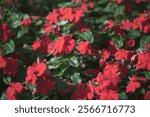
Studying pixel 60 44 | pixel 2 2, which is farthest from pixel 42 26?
pixel 60 44

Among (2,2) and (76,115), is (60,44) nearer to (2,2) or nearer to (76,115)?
(76,115)

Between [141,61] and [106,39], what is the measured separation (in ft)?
2.48

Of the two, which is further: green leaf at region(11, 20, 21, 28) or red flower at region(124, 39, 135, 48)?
green leaf at region(11, 20, 21, 28)

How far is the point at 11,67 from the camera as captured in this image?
272 centimetres

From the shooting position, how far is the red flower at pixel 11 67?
2.70 metres

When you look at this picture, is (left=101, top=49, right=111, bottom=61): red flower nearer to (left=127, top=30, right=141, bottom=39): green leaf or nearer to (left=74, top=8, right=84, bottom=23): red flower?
(left=74, top=8, right=84, bottom=23): red flower

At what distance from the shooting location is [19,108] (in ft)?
8.11

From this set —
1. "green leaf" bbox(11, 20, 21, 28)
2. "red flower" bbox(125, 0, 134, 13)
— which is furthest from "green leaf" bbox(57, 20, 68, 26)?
"red flower" bbox(125, 0, 134, 13)

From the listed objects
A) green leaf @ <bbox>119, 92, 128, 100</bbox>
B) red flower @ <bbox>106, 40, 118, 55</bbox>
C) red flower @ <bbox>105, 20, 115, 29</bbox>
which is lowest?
green leaf @ <bbox>119, 92, 128, 100</bbox>

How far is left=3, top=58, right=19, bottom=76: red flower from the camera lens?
8.87 ft

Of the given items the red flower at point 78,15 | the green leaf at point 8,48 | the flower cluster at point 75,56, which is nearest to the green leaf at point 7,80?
the flower cluster at point 75,56

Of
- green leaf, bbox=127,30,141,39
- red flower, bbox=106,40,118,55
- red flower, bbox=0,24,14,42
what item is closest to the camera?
red flower, bbox=0,24,14,42

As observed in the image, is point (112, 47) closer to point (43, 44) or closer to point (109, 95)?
point (43, 44)

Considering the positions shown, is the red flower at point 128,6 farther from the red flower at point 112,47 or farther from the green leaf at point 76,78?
the green leaf at point 76,78
